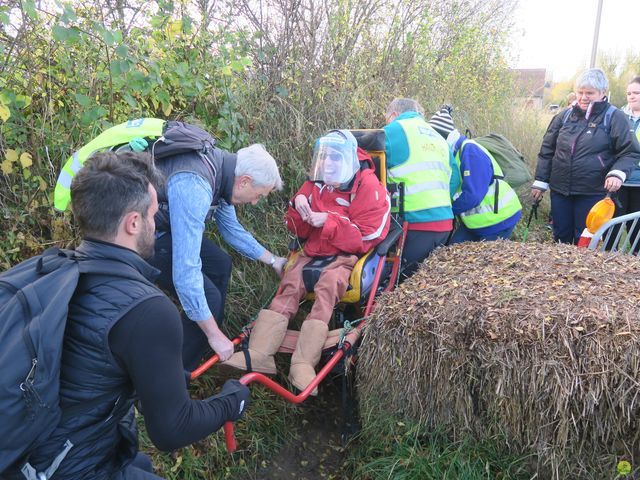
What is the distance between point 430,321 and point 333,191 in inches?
54.3

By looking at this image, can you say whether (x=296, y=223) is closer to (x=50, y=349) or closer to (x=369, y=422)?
(x=369, y=422)

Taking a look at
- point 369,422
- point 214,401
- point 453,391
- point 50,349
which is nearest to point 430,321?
point 453,391

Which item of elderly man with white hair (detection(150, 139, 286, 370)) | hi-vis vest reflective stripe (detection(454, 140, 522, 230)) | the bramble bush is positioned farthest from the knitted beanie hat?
elderly man with white hair (detection(150, 139, 286, 370))

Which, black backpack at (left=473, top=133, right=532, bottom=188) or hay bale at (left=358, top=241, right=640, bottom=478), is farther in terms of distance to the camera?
black backpack at (left=473, top=133, right=532, bottom=188)

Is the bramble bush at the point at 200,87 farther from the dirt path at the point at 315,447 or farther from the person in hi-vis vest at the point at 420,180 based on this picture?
the person in hi-vis vest at the point at 420,180

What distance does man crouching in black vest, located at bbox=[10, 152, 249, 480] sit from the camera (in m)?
1.42

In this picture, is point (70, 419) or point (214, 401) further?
point (214, 401)

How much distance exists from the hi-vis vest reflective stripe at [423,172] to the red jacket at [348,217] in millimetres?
300

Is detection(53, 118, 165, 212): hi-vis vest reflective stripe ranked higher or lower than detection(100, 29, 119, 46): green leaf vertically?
→ lower

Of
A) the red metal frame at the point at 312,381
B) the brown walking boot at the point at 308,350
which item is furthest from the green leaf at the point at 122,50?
the brown walking boot at the point at 308,350

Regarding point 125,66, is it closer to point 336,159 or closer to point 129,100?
point 129,100

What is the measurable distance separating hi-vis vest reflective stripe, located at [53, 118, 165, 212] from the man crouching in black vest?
0.80 meters

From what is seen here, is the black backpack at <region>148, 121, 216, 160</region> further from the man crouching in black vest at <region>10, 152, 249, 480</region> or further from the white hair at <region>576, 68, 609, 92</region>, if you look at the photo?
the white hair at <region>576, 68, 609, 92</region>

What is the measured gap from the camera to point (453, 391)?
2621 millimetres
